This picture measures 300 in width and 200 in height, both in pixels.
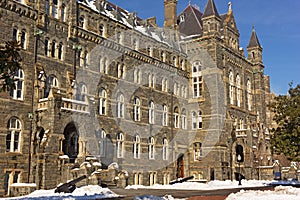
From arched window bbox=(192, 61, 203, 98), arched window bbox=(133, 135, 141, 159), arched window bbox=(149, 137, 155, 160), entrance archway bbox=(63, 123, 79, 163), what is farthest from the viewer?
arched window bbox=(192, 61, 203, 98)

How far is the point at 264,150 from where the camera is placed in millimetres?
50750

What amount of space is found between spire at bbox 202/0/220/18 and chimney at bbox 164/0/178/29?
443 centimetres

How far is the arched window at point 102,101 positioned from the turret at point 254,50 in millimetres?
28906

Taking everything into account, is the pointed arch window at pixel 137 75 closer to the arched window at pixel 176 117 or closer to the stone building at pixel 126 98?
the stone building at pixel 126 98

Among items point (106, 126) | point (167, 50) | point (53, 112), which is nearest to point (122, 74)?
point (106, 126)

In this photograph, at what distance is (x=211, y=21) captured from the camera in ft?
155

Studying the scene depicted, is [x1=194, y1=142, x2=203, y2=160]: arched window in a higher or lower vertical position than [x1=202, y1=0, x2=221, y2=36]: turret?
lower

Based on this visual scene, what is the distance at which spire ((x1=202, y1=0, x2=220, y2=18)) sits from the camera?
47487mm

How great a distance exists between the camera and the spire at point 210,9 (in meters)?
47.5

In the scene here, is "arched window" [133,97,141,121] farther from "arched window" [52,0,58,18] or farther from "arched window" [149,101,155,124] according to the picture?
"arched window" [52,0,58,18]

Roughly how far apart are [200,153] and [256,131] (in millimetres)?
9230

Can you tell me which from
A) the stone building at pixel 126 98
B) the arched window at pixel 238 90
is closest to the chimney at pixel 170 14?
the stone building at pixel 126 98

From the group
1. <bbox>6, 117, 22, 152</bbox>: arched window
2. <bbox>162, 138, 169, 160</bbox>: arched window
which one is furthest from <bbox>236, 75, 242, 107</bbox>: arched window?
<bbox>6, 117, 22, 152</bbox>: arched window

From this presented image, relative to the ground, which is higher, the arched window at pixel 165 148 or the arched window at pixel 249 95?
the arched window at pixel 249 95
